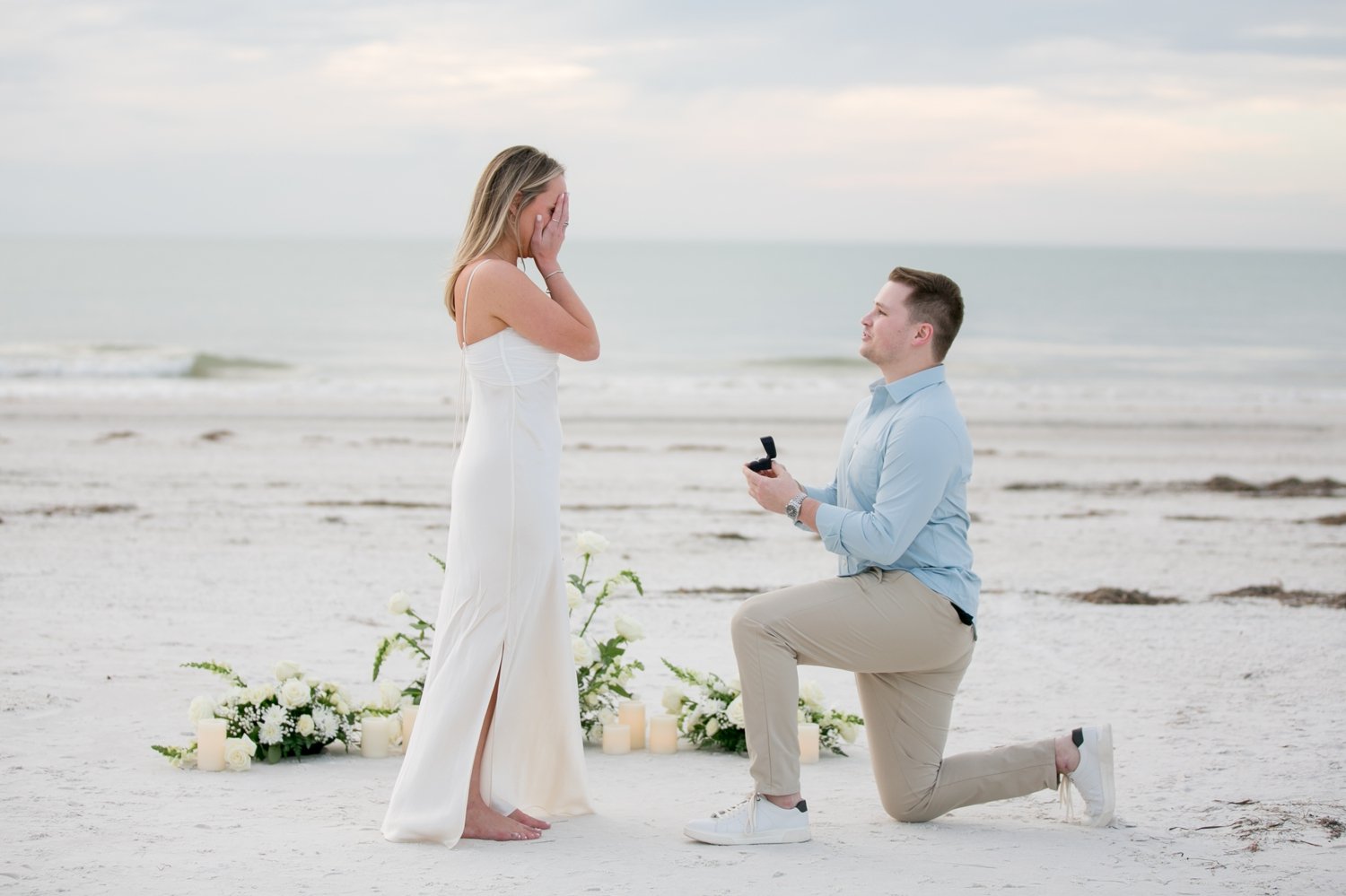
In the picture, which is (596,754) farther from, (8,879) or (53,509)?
(53,509)

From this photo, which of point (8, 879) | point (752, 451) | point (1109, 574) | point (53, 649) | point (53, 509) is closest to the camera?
point (8, 879)

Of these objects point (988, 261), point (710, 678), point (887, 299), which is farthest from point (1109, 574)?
point (988, 261)

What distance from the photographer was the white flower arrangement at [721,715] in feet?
18.3

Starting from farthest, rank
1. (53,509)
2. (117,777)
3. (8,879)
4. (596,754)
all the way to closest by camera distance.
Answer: (53,509) → (596,754) → (117,777) → (8,879)

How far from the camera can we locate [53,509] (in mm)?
11430

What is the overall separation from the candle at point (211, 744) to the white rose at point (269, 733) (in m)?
0.16

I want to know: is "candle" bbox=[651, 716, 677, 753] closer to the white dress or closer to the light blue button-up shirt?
the white dress

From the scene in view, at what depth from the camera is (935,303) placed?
4398 millimetres

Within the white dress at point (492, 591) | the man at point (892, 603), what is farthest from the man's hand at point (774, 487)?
the white dress at point (492, 591)

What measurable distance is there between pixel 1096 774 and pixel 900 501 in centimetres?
130

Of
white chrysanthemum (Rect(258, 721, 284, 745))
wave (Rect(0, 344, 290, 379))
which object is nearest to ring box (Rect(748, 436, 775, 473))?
white chrysanthemum (Rect(258, 721, 284, 745))

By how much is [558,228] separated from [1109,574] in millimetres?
6650

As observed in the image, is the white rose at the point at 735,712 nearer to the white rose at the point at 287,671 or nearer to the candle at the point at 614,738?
the candle at the point at 614,738

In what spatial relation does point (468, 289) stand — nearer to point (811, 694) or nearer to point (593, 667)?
point (593, 667)
